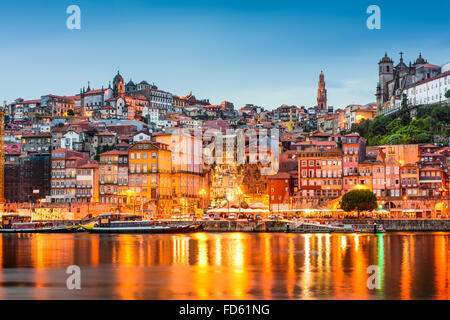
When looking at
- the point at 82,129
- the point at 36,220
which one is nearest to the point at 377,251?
the point at 36,220

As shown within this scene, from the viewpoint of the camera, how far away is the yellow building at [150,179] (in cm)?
8206

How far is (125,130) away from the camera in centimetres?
11338

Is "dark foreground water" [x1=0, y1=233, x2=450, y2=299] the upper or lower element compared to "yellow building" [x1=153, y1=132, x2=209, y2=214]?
lower

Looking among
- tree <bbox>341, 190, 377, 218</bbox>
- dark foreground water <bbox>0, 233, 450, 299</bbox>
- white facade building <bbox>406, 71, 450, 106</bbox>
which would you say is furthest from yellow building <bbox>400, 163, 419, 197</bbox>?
white facade building <bbox>406, 71, 450, 106</bbox>

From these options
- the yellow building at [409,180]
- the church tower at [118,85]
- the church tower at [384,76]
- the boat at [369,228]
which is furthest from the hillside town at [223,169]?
the church tower at [118,85]

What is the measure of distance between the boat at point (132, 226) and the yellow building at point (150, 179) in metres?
6.06

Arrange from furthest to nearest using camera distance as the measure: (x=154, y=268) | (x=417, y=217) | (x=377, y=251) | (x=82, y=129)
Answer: (x=82, y=129) → (x=417, y=217) → (x=377, y=251) → (x=154, y=268)

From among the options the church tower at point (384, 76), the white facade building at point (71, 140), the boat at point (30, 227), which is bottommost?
the boat at point (30, 227)

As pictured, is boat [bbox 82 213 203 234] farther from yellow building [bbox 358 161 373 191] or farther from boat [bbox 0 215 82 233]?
yellow building [bbox 358 161 373 191]

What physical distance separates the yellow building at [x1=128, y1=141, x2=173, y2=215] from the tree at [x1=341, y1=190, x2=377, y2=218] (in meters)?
24.3

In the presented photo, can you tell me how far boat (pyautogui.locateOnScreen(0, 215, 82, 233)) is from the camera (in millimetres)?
73125

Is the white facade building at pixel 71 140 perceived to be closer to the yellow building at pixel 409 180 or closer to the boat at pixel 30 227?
the boat at pixel 30 227
